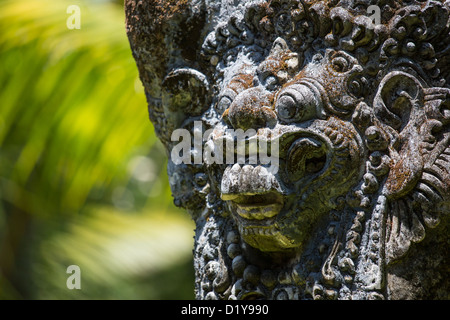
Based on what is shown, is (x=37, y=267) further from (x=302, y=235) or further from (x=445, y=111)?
(x=445, y=111)

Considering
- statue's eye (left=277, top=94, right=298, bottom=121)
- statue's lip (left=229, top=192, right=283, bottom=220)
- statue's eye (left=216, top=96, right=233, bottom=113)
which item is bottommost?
statue's lip (left=229, top=192, right=283, bottom=220)

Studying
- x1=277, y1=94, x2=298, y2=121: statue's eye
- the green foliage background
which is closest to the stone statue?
x1=277, y1=94, x2=298, y2=121: statue's eye

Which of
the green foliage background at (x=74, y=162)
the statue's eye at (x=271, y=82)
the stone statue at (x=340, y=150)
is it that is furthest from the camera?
the green foliage background at (x=74, y=162)

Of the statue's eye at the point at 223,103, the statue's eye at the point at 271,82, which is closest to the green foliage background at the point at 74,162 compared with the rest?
the statue's eye at the point at 223,103

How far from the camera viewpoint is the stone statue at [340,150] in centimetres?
151

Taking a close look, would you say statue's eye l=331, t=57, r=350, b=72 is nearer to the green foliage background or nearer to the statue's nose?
the statue's nose

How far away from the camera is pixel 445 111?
151 cm

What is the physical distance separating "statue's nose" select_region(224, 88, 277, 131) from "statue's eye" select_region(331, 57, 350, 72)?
0.17 meters

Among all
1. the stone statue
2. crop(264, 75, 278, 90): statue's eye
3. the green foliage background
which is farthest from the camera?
the green foliage background

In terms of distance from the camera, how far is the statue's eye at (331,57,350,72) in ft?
5.11

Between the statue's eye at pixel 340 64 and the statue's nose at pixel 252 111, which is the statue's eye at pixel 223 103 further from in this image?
the statue's eye at pixel 340 64

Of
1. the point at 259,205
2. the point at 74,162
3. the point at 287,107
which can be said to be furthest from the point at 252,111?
the point at 74,162

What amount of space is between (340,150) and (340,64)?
20cm

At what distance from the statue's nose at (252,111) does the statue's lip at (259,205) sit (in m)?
0.17
